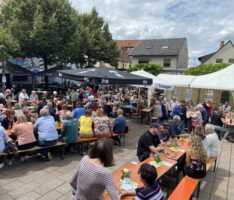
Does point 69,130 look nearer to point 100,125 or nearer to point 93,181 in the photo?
point 100,125

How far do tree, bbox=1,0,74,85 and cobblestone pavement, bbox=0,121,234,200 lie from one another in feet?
44.0

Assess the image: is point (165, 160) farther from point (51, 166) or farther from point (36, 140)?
point (36, 140)

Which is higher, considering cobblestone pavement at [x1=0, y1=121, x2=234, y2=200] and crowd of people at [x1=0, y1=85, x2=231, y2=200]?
crowd of people at [x1=0, y1=85, x2=231, y2=200]

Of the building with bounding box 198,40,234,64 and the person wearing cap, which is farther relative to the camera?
the building with bounding box 198,40,234,64

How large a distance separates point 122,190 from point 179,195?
1.25 m

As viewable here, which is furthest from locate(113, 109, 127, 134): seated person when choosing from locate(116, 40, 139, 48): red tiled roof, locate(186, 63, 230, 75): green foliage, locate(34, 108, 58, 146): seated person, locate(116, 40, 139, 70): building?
locate(116, 40, 139, 48): red tiled roof

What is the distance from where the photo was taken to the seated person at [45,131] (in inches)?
245

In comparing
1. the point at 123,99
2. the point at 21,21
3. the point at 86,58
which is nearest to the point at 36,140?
the point at 123,99

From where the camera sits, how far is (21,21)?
17938mm

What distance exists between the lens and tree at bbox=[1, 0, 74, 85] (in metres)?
17.6

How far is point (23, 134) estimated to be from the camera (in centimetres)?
588

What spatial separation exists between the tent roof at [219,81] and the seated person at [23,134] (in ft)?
37.3

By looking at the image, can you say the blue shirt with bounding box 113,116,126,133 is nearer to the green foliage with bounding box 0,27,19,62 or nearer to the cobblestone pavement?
the cobblestone pavement

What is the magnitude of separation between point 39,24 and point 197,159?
16.2 m
